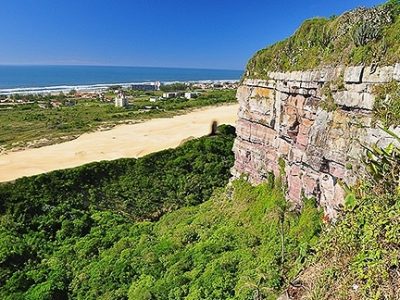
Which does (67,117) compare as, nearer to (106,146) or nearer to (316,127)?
(106,146)

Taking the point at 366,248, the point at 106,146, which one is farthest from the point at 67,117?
the point at 366,248

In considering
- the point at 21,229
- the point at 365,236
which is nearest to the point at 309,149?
the point at 365,236

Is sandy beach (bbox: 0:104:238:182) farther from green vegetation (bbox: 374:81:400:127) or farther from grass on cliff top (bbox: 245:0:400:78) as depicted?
green vegetation (bbox: 374:81:400:127)

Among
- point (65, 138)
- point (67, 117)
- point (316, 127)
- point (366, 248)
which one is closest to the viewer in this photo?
point (366, 248)

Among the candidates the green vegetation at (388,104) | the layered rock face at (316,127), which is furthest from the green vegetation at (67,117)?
the green vegetation at (388,104)

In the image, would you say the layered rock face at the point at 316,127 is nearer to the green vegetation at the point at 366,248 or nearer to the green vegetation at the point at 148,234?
the green vegetation at the point at 148,234

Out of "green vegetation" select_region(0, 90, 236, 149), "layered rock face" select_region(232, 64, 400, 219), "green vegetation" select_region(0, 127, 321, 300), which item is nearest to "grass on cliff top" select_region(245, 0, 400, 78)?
"layered rock face" select_region(232, 64, 400, 219)
